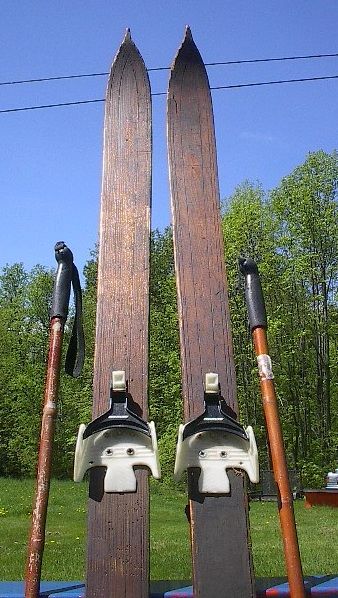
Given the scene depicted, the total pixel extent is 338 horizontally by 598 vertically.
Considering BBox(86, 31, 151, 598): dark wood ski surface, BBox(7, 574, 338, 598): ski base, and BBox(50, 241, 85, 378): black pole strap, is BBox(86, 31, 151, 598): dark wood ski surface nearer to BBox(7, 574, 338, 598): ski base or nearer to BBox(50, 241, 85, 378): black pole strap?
BBox(50, 241, 85, 378): black pole strap

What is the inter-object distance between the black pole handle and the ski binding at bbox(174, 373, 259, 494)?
31cm

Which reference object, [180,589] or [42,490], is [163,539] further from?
[42,490]

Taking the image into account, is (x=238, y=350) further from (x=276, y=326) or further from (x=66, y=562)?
(x=66, y=562)

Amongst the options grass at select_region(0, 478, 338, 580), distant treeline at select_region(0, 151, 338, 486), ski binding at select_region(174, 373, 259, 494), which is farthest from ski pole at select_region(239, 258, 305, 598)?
distant treeline at select_region(0, 151, 338, 486)

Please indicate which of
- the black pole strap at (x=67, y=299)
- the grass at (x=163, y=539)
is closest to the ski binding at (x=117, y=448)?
the black pole strap at (x=67, y=299)

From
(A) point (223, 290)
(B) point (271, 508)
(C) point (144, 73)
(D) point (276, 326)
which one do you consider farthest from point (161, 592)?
(D) point (276, 326)

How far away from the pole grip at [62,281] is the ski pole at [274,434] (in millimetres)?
592

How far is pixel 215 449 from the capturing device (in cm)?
214

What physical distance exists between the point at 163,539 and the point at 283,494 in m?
5.01

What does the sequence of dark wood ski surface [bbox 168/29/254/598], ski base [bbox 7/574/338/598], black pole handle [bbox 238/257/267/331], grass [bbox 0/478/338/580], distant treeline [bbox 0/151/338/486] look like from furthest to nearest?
1. distant treeline [bbox 0/151/338/486]
2. grass [bbox 0/478/338/580]
3. ski base [bbox 7/574/338/598]
4. black pole handle [bbox 238/257/267/331]
5. dark wood ski surface [bbox 168/29/254/598]

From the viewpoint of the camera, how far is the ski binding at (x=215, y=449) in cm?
211

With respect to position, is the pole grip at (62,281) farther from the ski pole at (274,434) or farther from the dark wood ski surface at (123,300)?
the ski pole at (274,434)

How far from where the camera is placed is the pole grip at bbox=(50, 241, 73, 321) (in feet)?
7.28

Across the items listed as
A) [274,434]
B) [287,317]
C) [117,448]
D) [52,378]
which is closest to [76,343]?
[52,378]
